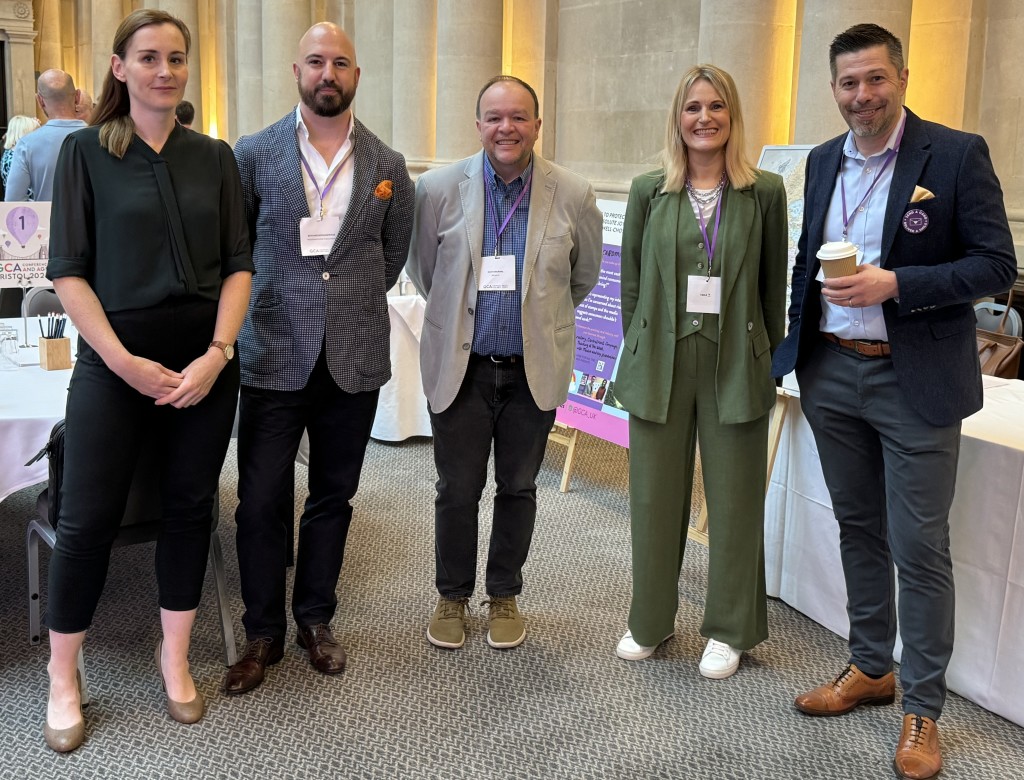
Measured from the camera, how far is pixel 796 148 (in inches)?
147

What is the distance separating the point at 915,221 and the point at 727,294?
553mm

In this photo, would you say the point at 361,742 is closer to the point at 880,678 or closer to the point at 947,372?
the point at 880,678

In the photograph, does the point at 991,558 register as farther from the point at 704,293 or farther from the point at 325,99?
the point at 325,99

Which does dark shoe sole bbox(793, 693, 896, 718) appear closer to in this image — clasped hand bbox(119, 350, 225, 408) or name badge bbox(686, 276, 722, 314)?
name badge bbox(686, 276, 722, 314)

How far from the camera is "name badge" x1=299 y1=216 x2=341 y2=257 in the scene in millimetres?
2662

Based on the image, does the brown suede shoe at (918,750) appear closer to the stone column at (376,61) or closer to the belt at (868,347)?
the belt at (868,347)

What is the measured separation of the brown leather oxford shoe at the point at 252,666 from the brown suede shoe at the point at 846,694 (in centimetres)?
153

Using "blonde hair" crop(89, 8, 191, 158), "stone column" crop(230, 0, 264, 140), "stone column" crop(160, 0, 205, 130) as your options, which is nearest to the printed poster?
"blonde hair" crop(89, 8, 191, 158)

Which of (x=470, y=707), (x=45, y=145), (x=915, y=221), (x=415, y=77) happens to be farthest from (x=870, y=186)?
(x=415, y=77)

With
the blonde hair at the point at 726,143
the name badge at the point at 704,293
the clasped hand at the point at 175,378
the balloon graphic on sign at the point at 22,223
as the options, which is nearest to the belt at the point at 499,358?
the name badge at the point at 704,293

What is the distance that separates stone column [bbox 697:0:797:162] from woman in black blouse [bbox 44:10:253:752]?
365 centimetres

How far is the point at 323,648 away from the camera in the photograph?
9.85 feet

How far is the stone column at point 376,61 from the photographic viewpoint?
31.1 ft

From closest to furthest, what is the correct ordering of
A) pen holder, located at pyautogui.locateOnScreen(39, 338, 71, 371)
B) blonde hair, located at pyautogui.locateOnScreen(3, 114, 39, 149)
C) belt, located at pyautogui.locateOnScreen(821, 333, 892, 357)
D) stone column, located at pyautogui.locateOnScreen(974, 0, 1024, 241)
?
belt, located at pyautogui.locateOnScreen(821, 333, 892, 357) < pen holder, located at pyautogui.locateOnScreen(39, 338, 71, 371) < stone column, located at pyautogui.locateOnScreen(974, 0, 1024, 241) < blonde hair, located at pyautogui.locateOnScreen(3, 114, 39, 149)
